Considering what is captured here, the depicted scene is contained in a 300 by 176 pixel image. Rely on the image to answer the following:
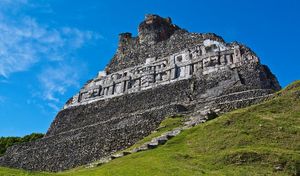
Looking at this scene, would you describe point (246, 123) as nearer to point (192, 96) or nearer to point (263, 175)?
point (263, 175)

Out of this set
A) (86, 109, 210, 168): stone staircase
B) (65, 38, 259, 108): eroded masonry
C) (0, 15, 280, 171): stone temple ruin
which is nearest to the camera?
(86, 109, 210, 168): stone staircase

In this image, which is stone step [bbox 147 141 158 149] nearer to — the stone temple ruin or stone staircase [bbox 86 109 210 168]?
stone staircase [bbox 86 109 210 168]

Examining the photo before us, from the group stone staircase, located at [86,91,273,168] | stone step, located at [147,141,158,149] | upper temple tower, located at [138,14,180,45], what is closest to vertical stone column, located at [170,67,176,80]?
stone staircase, located at [86,91,273,168]

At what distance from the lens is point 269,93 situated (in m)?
29.0

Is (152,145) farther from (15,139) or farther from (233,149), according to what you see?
(15,139)

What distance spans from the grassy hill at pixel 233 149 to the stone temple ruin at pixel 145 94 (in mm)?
5100

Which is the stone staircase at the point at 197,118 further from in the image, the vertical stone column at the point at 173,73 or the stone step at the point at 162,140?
the vertical stone column at the point at 173,73

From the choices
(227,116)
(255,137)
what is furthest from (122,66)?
(255,137)

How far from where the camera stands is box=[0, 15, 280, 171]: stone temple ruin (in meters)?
31.1

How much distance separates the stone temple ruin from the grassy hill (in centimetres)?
510

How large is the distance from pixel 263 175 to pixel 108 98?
1142 inches

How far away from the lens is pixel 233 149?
1877cm

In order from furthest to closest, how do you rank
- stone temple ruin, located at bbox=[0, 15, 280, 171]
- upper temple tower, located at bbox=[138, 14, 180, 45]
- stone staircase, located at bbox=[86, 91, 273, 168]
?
upper temple tower, located at bbox=[138, 14, 180, 45] → stone temple ruin, located at bbox=[0, 15, 280, 171] → stone staircase, located at bbox=[86, 91, 273, 168]

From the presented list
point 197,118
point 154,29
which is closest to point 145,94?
point 197,118
